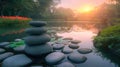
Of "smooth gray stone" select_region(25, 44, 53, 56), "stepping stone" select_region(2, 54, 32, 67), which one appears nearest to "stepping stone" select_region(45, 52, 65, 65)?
"smooth gray stone" select_region(25, 44, 53, 56)

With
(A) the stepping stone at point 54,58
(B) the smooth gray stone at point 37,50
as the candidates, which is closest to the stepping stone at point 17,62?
(B) the smooth gray stone at point 37,50

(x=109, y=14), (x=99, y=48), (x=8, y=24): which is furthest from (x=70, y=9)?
(x=99, y=48)

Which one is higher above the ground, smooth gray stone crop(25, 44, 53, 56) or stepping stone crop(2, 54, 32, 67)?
smooth gray stone crop(25, 44, 53, 56)

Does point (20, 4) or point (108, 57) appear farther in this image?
point (20, 4)

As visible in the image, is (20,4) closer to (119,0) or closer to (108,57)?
(119,0)

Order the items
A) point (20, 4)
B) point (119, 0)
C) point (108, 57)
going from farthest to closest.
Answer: point (20, 4)
point (119, 0)
point (108, 57)

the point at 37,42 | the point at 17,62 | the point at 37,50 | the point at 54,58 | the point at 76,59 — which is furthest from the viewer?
the point at 37,42

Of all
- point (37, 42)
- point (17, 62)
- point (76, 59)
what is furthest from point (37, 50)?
point (76, 59)

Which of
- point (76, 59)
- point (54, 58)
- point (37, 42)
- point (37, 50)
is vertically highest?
point (37, 42)

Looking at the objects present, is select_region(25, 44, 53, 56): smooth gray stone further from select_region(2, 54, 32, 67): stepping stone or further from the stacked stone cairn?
select_region(2, 54, 32, 67): stepping stone

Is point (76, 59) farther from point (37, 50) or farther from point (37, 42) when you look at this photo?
point (37, 42)

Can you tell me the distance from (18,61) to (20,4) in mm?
18446

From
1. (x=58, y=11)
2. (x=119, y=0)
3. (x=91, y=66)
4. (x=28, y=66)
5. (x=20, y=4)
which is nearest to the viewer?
(x=28, y=66)

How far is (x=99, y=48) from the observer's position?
725 cm
